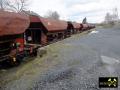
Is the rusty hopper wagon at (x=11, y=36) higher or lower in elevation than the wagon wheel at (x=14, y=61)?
higher

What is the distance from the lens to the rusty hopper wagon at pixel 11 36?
1110cm

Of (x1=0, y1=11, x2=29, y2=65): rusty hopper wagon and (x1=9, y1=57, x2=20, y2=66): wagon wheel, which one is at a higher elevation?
(x1=0, y1=11, x2=29, y2=65): rusty hopper wagon

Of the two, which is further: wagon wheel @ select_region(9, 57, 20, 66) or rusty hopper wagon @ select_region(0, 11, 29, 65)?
wagon wheel @ select_region(9, 57, 20, 66)

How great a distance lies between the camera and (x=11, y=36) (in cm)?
1195

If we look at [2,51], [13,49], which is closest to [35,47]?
[13,49]

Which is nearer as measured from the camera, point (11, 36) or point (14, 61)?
point (11, 36)

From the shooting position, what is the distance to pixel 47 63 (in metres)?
12.1

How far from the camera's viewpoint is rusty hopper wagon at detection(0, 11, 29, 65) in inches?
437

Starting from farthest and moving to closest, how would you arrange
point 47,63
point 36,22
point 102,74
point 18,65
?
1. point 36,22
2. point 18,65
3. point 47,63
4. point 102,74

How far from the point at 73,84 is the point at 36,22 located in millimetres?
9919

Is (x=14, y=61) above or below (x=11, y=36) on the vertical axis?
below

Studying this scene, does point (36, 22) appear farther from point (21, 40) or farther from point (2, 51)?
point (2, 51)

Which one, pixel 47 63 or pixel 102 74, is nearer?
pixel 102 74

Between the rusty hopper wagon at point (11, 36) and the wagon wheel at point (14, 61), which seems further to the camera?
the wagon wheel at point (14, 61)
